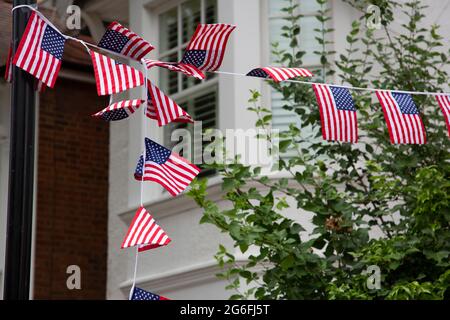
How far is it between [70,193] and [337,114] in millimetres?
6928

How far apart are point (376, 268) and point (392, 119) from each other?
897 mm

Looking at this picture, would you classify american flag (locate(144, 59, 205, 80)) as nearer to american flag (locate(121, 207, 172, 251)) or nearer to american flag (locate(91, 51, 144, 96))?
american flag (locate(91, 51, 144, 96))

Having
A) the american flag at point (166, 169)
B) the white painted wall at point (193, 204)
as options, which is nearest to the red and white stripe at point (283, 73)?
the american flag at point (166, 169)

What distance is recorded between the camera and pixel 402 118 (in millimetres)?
6453

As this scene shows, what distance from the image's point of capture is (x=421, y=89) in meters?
7.48

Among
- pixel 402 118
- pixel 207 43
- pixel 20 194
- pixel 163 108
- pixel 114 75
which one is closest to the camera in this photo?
pixel 20 194

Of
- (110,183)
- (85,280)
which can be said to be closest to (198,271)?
(110,183)

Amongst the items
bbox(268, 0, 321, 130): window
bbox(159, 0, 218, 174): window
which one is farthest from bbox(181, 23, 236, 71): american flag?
bbox(159, 0, 218, 174): window

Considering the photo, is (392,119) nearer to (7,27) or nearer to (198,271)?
(198,271)

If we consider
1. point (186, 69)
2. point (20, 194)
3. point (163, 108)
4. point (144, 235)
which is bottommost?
point (144, 235)

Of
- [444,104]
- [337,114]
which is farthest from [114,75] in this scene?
[444,104]

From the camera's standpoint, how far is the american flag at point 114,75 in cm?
542

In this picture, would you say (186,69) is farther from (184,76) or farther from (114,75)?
(184,76)
